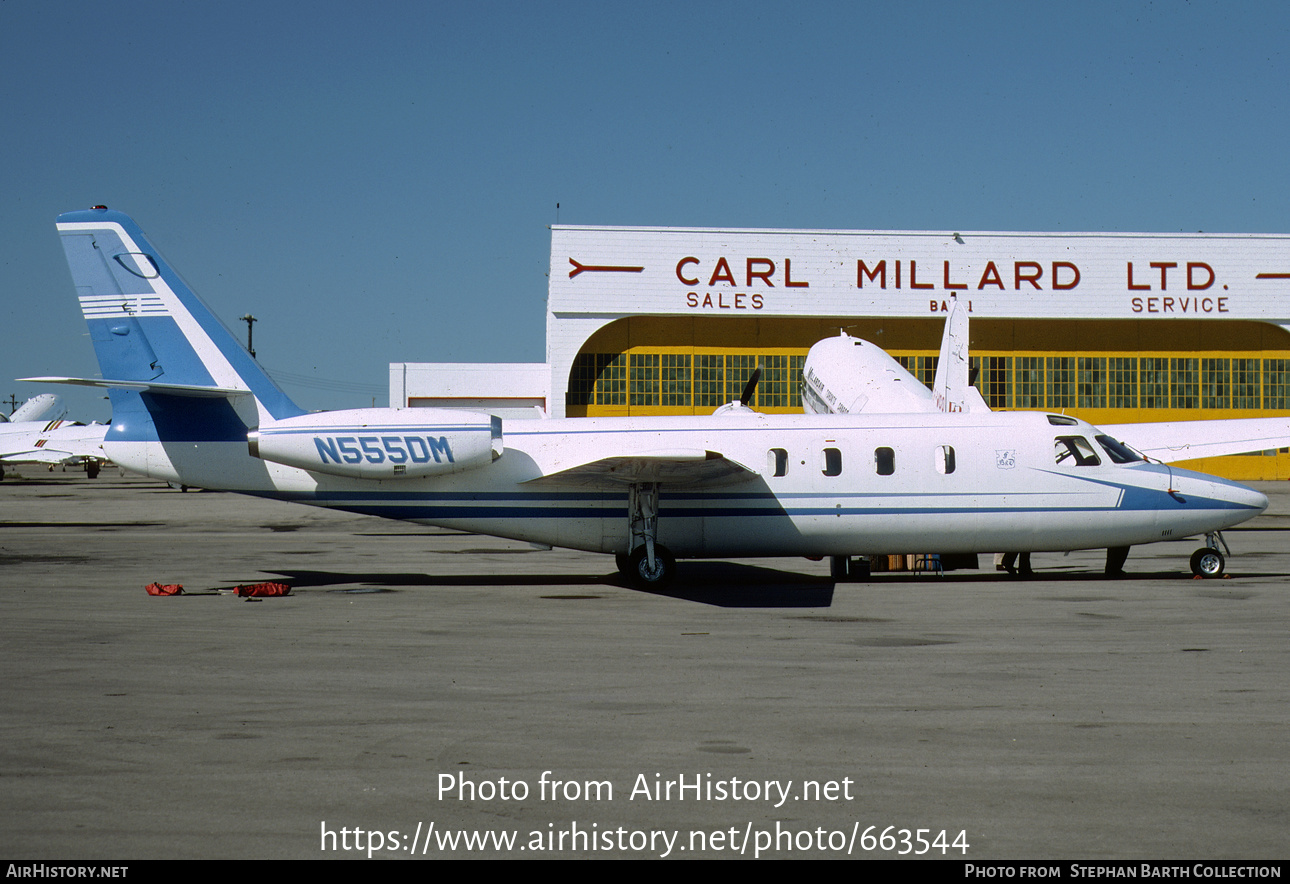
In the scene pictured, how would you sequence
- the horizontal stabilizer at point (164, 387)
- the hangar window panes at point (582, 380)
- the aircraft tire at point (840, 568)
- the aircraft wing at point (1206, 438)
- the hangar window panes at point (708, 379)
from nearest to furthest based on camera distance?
the horizontal stabilizer at point (164, 387)
the aircraft tire at point (840, 568)
the aircraft wing at point (1206, 438)
the hangar window panes at point (582, 380)
the hangar window panes at point (708, 379)

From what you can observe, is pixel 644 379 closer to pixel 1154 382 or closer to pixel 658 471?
pixel 1154 382

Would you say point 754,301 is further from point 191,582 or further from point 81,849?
point 81,849

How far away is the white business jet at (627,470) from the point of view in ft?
58.1

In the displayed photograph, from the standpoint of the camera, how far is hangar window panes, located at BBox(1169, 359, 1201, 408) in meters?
58.0

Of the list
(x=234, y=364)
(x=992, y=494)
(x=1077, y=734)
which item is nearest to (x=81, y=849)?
(x=1077, y=734)

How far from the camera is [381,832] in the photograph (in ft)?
20.0

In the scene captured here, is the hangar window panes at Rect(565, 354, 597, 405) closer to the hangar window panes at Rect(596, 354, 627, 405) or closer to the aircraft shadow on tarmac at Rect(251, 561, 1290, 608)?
the hangar window panes at Rect(596, 354, 627, 405)

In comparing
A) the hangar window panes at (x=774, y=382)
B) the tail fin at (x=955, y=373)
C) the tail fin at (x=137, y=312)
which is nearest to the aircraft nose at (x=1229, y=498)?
the tail fin at (x=955, y=373)

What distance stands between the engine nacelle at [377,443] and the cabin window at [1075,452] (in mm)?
9202

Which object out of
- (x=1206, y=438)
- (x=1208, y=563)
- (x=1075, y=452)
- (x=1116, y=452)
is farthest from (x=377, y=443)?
(x=1206, y=438)

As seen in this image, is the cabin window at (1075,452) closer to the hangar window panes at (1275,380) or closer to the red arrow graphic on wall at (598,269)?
the red arrow graphic on wall at (598,269)

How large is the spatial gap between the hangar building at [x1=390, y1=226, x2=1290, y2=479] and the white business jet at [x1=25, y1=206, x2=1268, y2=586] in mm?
36084

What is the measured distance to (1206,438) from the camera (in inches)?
949

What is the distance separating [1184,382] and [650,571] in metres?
49.1
